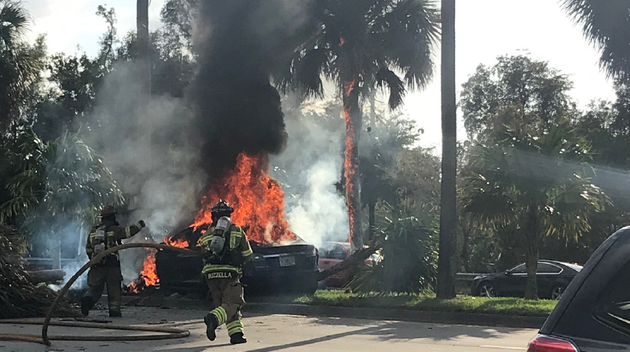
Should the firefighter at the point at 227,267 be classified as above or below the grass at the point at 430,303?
above

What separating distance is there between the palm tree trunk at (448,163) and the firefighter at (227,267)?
5.98m

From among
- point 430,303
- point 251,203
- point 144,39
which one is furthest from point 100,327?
point 144,39

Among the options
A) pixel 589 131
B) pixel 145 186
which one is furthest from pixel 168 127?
pixel 589 131

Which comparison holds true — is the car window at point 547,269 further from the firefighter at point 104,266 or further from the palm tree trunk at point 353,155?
the firefighter at point 104,266

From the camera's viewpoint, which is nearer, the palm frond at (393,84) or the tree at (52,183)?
the tree at (52,183)

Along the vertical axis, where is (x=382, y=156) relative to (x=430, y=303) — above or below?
above

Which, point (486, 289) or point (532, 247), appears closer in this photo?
point (532, 247)

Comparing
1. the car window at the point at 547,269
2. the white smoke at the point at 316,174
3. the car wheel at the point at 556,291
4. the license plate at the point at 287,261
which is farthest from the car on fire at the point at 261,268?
the white smoke at the point at 316,174

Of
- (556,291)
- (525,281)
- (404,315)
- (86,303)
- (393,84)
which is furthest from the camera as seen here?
(393,84)

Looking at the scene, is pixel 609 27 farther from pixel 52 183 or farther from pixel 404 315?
pixel 52 183

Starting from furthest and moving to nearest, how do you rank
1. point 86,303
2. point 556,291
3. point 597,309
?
point 556,291 < point 86,303 < point 597,309

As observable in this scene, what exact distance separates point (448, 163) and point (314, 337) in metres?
5.37

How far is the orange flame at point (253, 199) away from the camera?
55.1 feet

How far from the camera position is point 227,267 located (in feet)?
28.1
